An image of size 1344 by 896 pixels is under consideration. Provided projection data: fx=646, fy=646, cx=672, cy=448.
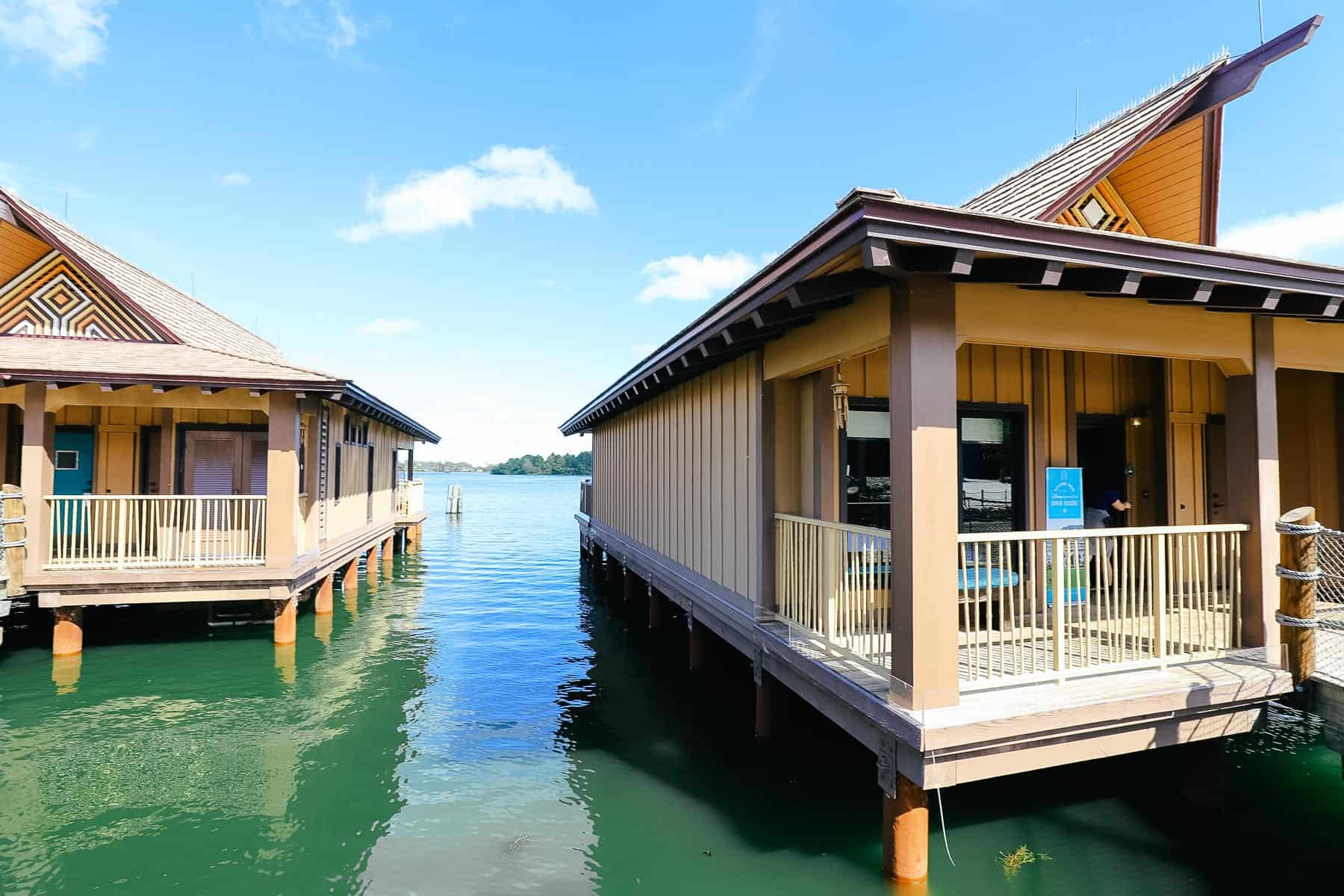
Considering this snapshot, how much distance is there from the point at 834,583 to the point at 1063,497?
11.0 feet

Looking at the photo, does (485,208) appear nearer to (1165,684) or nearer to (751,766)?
(751,766)

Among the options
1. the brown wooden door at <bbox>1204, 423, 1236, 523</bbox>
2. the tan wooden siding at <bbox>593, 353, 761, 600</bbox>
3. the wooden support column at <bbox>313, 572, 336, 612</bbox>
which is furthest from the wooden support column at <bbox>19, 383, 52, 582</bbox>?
the brown wooden door at <bbox>1204, 423, 1236, 523</bbox>

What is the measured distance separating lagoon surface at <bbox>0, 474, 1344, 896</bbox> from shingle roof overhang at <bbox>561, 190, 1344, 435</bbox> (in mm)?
3157

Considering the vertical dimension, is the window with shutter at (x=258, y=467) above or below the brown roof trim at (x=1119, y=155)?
below

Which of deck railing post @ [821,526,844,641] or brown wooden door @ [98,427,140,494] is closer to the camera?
deck railing post @ [821,526,844,641]

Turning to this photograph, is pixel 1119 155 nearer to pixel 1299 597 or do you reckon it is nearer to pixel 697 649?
pixel 1299 597

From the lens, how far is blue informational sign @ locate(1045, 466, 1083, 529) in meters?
6.93

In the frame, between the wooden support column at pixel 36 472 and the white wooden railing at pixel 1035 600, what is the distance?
10883 millimetres

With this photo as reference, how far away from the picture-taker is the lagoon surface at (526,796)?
4.59m

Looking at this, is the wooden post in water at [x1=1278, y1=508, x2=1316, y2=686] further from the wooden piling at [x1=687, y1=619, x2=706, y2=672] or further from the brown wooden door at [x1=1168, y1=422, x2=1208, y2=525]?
the wooden piling at [x1=687, y1=619, x2=706, y2=672]

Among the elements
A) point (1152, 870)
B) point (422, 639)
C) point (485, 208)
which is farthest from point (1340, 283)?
point (485, 208)

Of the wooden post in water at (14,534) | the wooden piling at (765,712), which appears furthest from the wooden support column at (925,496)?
the wooden post in water at (14,534)

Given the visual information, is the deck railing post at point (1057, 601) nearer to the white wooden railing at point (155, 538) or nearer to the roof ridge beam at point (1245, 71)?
the roof ridge beam at point (1245, 71)

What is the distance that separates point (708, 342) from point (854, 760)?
14.9ft
